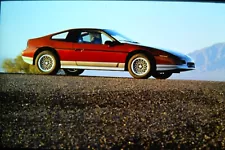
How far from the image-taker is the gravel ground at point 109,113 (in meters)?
→ 3.57

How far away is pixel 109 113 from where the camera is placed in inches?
148

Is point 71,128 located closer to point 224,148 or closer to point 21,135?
point 21,135

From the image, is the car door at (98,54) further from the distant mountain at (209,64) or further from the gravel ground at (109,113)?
the distant mountain at (209,64)

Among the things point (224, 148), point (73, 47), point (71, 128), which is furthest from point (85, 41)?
point (224, 148)

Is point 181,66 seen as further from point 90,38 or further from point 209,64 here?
point 90,38

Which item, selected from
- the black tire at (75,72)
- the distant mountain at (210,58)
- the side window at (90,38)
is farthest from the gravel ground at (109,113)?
the side window at (90,38)

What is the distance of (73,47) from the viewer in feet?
13.9

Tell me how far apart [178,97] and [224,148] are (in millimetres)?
709

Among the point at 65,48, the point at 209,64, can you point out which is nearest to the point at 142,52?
the point at 209,64

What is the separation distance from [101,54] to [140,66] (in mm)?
447

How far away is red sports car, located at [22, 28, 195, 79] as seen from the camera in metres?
4.08

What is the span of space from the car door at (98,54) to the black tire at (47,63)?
0.89 ft

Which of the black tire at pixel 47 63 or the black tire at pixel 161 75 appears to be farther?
the black tire at pixel 47 63

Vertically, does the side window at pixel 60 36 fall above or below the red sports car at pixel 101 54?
above
